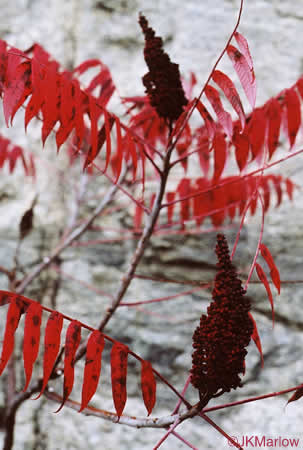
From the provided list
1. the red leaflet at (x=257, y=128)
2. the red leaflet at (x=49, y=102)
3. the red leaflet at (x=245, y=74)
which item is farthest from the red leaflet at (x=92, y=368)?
the red leaflet at (x=257, y=128)

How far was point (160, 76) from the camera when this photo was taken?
828mm

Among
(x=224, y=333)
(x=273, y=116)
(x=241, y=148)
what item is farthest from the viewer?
(x=273, y=116)

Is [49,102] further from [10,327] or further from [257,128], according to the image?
[257,128]

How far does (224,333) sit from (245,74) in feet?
1.34

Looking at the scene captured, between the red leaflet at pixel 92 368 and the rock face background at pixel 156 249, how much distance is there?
852 mm

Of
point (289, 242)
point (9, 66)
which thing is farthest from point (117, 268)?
A: point (9, 66)

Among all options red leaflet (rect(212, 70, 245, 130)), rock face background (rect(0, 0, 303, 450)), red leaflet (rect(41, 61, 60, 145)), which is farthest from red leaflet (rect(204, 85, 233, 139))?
rock face background (rect(0, 0, 303, 450))

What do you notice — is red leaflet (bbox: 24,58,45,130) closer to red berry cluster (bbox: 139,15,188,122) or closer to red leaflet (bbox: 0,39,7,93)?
red leaflet (bbox: 0,39,7,93)

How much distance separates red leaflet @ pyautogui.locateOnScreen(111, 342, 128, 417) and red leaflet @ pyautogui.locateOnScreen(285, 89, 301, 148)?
1.83 feet

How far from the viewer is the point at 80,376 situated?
58.7 inches

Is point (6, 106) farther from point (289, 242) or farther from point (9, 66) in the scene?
point (289, 242)

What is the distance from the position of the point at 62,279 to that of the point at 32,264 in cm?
15

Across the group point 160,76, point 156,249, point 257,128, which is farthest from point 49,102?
point 156,249

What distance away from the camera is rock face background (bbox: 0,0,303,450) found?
140 centimetres
